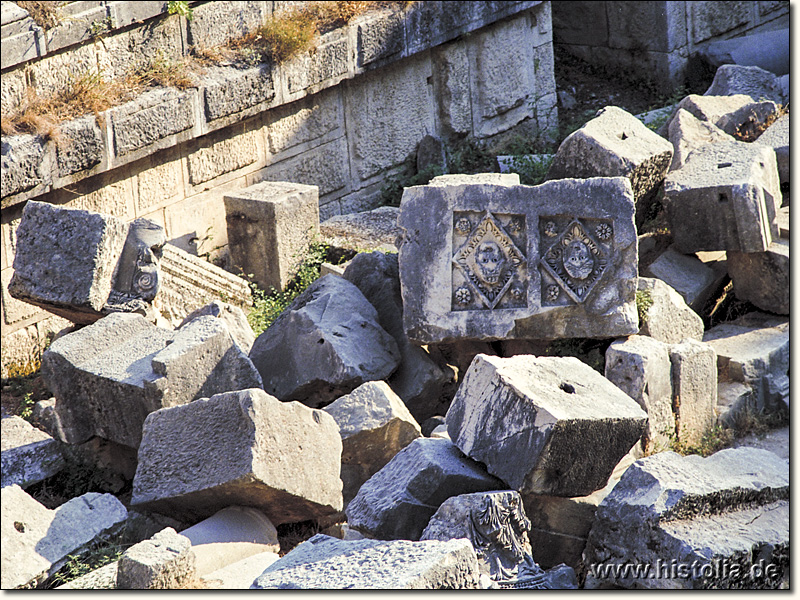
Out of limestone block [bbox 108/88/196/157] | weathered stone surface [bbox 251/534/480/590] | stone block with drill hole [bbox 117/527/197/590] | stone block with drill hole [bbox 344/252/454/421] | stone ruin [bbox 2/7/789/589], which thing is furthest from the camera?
limestone block [bbox 108/88/196/157]

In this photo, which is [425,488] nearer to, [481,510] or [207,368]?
[481,510]

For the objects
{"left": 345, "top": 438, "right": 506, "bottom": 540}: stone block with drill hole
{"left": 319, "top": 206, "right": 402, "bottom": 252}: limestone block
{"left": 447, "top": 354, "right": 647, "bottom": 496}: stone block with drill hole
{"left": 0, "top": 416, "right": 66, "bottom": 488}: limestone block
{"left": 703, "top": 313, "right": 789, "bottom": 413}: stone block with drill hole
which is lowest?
{"left": 703, "top": 313, "right": 789, "bottom": 413}: stone block with drill hole

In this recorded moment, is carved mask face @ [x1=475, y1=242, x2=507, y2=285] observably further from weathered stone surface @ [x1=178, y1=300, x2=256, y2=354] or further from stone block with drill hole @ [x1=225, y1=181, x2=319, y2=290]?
stone block with drill hole @ [x1=225, y1=181, x2=319, y2=290]

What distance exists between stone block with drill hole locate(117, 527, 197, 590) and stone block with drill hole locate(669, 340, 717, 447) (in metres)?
2.70

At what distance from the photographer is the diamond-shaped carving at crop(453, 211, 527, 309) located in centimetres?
524

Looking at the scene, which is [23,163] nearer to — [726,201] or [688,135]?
[726,201]

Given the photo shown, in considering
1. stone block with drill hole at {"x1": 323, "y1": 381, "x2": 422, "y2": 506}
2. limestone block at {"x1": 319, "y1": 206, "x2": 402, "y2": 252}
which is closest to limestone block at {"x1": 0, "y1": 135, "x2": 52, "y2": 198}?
limestone block at {"x1": 319, "y1": 206, "x2": 402, "y2": 252}

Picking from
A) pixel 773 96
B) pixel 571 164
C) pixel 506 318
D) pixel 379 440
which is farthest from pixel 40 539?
pixel 773 96

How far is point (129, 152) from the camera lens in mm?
6906

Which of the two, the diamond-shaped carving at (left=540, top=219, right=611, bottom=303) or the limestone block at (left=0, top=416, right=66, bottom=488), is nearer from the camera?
the limestone block at (left=0, top=416, right=66, bottom=488)

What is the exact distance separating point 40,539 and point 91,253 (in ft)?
6.32

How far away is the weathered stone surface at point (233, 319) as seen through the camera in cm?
554

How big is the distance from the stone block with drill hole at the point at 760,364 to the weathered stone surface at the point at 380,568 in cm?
276

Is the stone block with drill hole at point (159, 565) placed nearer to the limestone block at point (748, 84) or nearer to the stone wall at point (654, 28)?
the limestone block at point (748, 84)
